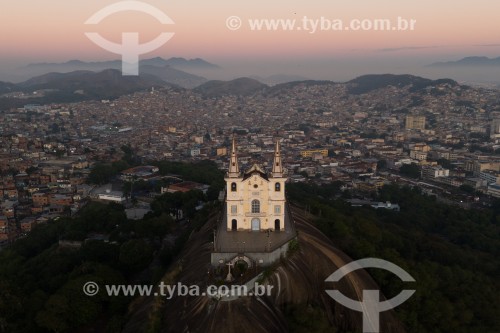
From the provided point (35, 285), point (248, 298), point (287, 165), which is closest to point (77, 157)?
point (287, 165)

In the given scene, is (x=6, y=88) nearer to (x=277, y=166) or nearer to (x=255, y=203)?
(x=255, y=203)

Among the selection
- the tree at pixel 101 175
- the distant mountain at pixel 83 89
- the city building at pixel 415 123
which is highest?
the distant mountain at pixel 83 89

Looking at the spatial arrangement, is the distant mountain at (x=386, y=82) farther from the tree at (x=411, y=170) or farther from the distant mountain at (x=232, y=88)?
the tree at (x=411, y=170)

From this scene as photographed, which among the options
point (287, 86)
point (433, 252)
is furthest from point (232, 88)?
point (433, 252)
